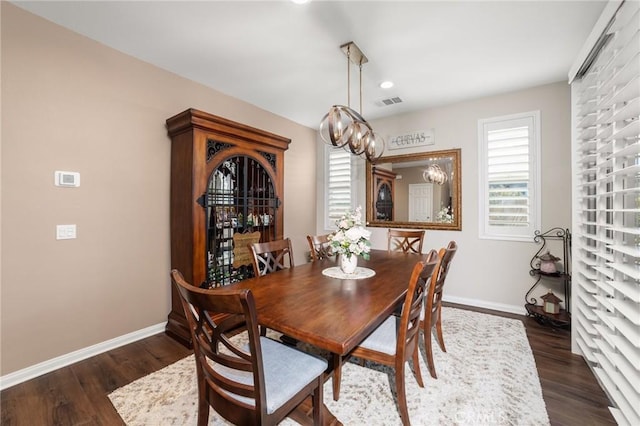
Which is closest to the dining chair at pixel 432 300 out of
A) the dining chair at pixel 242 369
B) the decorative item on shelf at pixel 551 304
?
the dining chair at pixel 242 369

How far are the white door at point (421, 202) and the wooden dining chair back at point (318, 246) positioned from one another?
161cm

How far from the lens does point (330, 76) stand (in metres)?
3.00

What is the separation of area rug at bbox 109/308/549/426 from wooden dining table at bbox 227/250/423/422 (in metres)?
0.25

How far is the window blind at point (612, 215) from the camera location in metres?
1.44

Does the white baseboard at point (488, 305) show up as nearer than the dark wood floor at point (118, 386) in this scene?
No

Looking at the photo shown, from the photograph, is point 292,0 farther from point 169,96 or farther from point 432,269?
point 432,269

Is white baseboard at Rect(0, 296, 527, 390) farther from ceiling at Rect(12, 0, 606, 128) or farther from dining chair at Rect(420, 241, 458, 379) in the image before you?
ceiling at Rect(12, 0, 606, 128)

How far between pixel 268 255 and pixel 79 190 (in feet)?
5.41

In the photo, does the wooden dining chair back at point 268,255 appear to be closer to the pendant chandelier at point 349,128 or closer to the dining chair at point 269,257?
the dining chair at point 269,257

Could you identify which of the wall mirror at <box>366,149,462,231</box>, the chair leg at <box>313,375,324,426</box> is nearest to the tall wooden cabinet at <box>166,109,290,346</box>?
the chair leg at <box>313,375,324,426</box>

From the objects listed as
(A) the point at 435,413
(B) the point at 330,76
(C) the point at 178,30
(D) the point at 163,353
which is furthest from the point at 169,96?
(A) the point at 435,413

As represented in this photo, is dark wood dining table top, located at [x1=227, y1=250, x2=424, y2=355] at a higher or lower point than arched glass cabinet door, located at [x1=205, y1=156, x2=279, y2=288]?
lower

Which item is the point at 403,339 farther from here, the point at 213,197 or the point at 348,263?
the point at 213,197

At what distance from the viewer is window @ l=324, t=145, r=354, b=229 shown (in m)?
4.64
